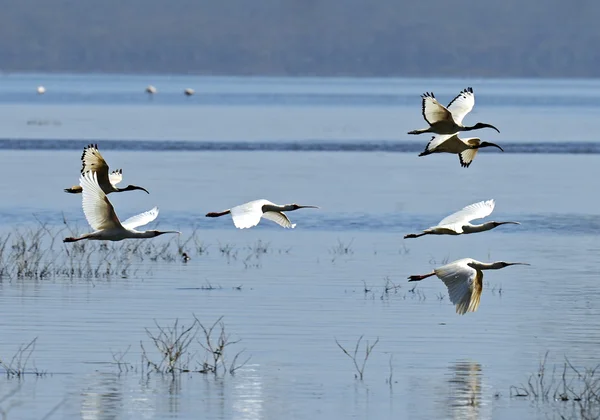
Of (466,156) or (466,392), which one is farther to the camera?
(466,156)

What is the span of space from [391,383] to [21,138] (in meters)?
46.7

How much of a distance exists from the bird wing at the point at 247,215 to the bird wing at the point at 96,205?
1262mm

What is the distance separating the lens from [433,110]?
19.4 meters

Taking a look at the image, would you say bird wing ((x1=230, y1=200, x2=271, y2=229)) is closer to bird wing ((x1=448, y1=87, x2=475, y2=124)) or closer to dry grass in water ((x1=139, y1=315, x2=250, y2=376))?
dry grass in water ((x1=139, y1=315, x2=250, y2=376))

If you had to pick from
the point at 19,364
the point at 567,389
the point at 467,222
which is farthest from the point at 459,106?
the point at 19,364

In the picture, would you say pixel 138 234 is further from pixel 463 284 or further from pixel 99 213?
pixel 463 284

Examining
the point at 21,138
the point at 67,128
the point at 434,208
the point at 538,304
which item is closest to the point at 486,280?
the point at 538,304

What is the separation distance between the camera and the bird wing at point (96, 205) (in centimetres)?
1755

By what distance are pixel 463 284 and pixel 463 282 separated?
0.08 feet

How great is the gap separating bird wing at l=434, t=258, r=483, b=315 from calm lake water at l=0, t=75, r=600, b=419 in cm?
65

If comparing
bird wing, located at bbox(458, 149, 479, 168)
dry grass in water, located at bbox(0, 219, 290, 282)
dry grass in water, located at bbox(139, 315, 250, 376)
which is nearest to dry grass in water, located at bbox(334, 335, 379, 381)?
dry grass in water, located at bbox(139, 315, 250, 376)

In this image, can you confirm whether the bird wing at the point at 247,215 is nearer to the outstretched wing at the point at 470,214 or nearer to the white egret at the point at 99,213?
the white egret at the point at 99,213

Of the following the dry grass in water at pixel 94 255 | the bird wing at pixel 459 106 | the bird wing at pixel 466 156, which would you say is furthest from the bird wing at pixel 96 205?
the dry grass in water at pixel 94 255

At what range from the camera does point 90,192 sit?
17641 millimetres
